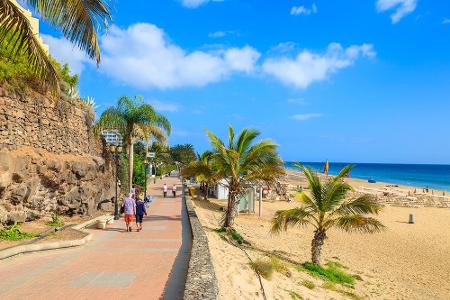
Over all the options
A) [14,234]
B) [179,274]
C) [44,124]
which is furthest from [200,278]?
[44,124]

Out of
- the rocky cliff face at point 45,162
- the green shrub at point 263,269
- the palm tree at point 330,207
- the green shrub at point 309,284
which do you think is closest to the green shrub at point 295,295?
the green shrub at point 263,269

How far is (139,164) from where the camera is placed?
1319 inches

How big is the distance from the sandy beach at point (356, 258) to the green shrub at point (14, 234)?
5382 mm

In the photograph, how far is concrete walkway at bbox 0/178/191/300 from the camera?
7.03 m

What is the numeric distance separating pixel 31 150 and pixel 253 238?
32.5ft

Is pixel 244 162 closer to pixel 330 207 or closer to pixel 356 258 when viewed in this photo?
pixel 330 207

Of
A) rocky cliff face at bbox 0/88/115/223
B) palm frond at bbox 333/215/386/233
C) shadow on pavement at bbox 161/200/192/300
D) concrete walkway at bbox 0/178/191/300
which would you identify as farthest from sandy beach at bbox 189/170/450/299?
rocky cliff face at bbox 0/88/115/223

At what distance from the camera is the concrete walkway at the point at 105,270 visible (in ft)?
23.1

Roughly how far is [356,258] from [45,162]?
43.2 feet

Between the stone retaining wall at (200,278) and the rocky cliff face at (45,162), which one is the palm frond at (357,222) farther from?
the rocky cliff face at (45,162)

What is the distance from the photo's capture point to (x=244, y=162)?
642 inches

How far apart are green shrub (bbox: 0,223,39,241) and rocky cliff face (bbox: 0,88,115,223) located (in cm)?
32

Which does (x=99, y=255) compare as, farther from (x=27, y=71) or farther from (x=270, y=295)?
(x=27, y=71)

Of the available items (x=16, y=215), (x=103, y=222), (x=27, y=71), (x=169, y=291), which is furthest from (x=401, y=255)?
(x=27, y=71)
